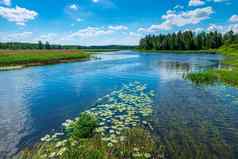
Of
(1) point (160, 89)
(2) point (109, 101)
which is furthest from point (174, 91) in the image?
(2) point (109, 101)

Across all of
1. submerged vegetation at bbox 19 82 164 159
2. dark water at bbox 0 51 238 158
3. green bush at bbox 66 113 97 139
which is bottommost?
dark water at bbox 0 51 238 158

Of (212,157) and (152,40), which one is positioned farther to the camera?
(152,40)

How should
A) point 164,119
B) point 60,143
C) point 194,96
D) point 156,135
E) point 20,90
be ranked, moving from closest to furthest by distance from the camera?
point 60,143 → point 156,135 → point 164,119 → point 194,96 → point 20,90

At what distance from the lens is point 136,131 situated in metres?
8.96

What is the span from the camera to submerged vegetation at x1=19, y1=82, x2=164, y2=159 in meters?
7.05

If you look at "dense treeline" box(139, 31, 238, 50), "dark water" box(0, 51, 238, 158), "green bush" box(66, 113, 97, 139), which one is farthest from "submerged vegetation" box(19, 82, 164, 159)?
"dense treeline" box(139, 31, 238, 50)

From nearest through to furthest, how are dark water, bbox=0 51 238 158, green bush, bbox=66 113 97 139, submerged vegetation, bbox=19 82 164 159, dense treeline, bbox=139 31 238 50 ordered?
submerged vegetation, bbox=19 82 164 159, dark water, bbox=0 51 238 158, green bush, bbox=66 113 97 139, dense treeline, bbox=139 31 238 50

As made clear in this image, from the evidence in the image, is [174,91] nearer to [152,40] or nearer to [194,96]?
[194,96]

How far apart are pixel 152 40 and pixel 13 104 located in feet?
398

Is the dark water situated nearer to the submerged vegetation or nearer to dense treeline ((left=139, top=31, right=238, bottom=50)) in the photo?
the submerged vegetation

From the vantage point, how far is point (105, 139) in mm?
8094

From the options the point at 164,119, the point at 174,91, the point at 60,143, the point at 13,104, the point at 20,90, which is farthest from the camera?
the point at 20,90

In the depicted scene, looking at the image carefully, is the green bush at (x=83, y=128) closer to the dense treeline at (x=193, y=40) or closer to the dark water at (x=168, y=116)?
the dark water at (x=168, y=116)

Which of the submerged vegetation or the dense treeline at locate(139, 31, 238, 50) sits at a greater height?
the dense treeline at locate(139, 31, 238, 50)
